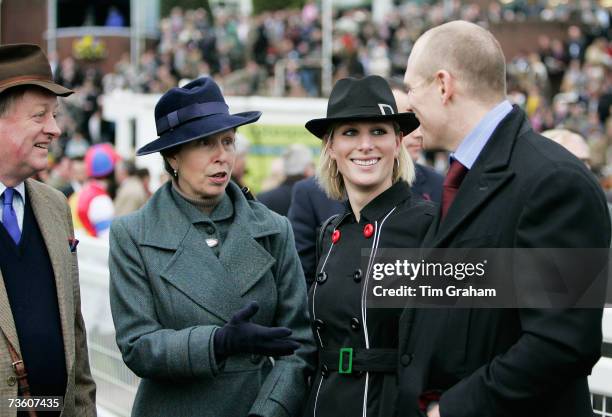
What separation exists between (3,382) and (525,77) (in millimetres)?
21852

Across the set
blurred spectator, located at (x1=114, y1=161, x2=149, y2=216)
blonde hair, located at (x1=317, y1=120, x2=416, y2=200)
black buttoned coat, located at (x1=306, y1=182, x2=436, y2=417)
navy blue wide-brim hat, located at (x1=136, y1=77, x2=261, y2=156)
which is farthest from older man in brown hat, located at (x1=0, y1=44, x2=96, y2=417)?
blurred spectator, located at (x1=114, y1=161, x2=149, y2=216)

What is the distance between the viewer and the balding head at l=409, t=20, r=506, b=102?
9.80ft

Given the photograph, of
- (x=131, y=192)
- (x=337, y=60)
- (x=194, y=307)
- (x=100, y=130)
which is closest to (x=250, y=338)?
(x=194, y=307)

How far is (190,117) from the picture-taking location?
3742 millimetres

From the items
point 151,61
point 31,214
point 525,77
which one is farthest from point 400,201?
point 151,61

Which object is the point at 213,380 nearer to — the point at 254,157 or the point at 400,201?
the point at 400,201

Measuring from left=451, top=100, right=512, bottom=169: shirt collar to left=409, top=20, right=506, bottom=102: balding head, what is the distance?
0.05 metres

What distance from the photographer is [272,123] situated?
43.0 ft

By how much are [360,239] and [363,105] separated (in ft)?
1.74

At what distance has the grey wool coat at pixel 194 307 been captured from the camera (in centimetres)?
353

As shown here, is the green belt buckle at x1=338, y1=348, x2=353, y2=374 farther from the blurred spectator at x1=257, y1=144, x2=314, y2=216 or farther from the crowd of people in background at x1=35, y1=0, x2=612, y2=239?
the crowd of people in background at x1=35, y1=0, x2=612, y2=239

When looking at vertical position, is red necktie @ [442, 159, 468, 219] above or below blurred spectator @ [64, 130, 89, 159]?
above

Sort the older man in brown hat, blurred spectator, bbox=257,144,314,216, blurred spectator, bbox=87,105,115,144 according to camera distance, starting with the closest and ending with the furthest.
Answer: the older man in brown hat
blurred spectator, bbox=257,144,314,216
blurred spectator, bbox=87,105,115,144

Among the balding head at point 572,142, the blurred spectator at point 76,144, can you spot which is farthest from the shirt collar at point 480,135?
the blurred spectator at point 76,144
